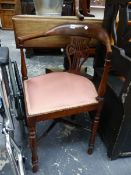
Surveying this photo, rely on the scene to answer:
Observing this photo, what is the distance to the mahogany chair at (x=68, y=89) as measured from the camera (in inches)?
40.1

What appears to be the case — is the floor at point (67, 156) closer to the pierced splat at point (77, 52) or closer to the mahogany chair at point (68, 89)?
the mahogany chair at point (68, 89)

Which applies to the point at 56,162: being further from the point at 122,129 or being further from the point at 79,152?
the point at 122,129

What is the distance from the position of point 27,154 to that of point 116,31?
92 cm

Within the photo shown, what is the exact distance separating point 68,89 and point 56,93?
3.1 inches

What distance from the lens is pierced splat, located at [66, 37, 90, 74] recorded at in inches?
52.4

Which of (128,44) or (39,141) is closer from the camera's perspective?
(128,44)

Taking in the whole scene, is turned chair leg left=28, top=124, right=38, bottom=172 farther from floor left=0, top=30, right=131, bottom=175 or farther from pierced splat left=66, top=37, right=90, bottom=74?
pierced splat left=66, top=37, right=90, bottom=74

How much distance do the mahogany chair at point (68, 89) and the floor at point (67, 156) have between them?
0.08 metres

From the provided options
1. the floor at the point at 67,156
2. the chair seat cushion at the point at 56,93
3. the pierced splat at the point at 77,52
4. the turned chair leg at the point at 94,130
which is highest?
the pierced splat at the point at 77,52

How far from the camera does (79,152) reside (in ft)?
4.39

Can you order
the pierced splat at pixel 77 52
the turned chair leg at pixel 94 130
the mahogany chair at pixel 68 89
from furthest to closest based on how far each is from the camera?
the pierced splat at pixel 77 52 → the turned chair leg at pixel 94 130 → the mahogany chair at pixel 68 89

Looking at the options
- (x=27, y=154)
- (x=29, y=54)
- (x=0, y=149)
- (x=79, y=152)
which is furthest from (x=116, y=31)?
(x=29, y=54)

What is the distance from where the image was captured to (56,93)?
1.09m

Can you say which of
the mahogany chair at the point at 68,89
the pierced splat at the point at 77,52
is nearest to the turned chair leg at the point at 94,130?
the mahogany chair at the point at 68,89
